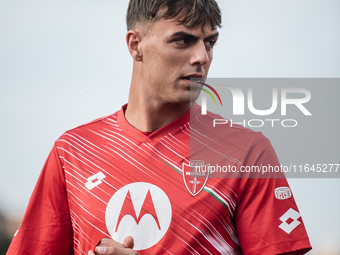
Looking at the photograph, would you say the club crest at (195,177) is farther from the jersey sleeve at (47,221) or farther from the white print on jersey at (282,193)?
the jersey sleeve at (47,221)

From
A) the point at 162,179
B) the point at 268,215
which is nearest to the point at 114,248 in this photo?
the point at 162,179

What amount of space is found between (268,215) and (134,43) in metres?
1.17

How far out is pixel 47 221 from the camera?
2316mm

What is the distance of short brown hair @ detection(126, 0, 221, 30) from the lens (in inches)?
86.0

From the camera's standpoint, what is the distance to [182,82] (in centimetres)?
219

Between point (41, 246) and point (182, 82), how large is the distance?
115 cm

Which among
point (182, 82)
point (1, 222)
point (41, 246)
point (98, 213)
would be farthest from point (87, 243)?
point (1, 222)

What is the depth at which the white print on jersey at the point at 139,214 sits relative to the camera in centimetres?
209

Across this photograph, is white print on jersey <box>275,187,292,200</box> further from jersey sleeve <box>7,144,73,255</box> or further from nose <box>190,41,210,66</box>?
jersey sleeve <box>7,144,73,255</box>

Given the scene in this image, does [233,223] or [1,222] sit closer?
[233,223]

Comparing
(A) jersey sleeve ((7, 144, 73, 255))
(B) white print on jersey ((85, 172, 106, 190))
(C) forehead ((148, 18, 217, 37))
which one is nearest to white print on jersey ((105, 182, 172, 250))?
(B) white print on jersey ((85, 172, 106, 190))

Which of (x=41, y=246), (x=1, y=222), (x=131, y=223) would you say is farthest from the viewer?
(x=1, y=222)

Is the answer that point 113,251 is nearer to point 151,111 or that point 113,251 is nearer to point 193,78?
point 151,111

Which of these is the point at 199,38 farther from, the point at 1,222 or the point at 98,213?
the point at 1,222
